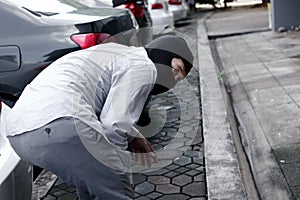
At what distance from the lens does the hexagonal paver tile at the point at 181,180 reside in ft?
14.1

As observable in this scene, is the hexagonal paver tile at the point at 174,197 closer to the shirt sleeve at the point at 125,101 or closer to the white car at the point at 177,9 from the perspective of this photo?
the shirt sleeve at the point at 125,101

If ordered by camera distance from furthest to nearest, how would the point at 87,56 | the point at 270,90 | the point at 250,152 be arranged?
the point at 270,90 → the point at 250,152 → the point at 87,56

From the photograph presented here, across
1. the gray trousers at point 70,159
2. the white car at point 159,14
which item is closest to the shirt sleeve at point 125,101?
the gray trousers at point 70,159

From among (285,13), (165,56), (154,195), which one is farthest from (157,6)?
(165,56)

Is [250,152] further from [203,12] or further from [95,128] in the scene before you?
[203,12]

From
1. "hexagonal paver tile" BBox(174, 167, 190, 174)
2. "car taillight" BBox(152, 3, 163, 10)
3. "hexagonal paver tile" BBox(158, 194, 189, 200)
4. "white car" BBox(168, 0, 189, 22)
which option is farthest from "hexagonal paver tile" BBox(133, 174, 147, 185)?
"white car" BBox(168, 0, 189, 22)

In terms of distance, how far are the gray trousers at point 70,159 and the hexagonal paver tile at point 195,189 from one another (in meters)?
1.42

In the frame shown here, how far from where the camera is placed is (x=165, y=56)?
285cm

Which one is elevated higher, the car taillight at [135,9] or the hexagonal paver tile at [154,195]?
the car taillight at [135,9]

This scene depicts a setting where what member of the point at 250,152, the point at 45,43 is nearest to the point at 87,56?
the point at 45,43

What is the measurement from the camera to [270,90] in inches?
270

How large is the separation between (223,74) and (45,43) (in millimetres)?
4680

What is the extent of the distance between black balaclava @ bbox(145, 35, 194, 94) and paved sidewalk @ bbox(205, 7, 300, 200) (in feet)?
5.04

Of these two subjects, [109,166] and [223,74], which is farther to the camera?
[223,74]
